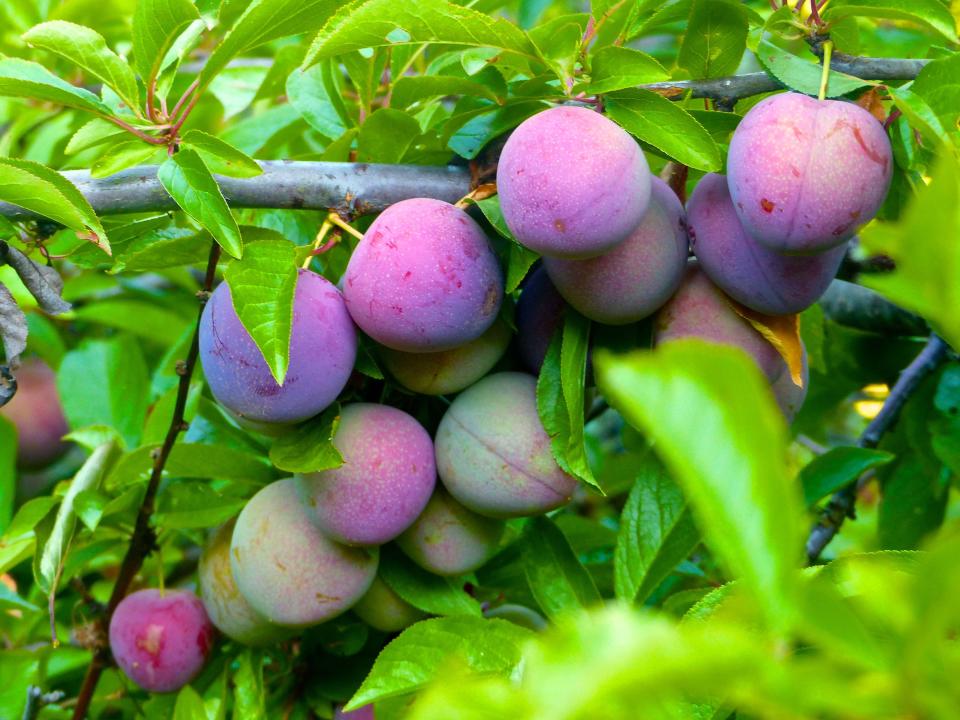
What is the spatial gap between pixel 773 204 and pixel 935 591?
40 centimetres

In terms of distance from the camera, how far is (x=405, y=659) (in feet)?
2.24

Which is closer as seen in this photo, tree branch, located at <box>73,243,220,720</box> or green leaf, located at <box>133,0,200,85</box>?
green leaf, located at <box>133,0,200,85</box>

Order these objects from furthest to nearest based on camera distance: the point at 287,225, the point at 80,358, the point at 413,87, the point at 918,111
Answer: the point at 80,358 → the point at 287,225 → the point at 413,87 → the point at 918,111

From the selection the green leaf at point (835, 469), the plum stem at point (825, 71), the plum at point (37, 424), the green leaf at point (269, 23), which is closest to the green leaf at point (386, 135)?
the green leaf at point (269, 23)

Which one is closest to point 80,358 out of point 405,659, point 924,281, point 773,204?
point 405,659

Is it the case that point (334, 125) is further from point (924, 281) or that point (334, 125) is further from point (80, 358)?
point (924, 281)

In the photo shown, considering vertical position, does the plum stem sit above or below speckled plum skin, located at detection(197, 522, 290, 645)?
above

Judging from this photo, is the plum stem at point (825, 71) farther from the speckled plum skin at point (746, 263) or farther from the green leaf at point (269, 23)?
the green leaf at point (269, 23)

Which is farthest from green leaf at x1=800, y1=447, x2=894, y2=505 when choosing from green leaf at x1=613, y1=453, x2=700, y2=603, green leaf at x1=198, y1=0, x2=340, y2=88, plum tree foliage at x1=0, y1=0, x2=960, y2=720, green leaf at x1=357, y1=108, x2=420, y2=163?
green leaf at x1=198, y1=0, x2=340, y2=88

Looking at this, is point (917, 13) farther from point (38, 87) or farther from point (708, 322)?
point (38, 87)

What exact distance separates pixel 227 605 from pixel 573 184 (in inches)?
20.8

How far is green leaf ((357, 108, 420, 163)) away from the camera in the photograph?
85 centimetres

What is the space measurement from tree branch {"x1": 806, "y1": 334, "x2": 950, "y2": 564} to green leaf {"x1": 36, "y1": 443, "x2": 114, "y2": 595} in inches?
31.5

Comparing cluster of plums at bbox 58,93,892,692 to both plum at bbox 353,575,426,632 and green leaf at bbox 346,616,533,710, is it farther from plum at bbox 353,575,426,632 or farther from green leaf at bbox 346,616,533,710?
green leaf at bbox 346,616,533,710
